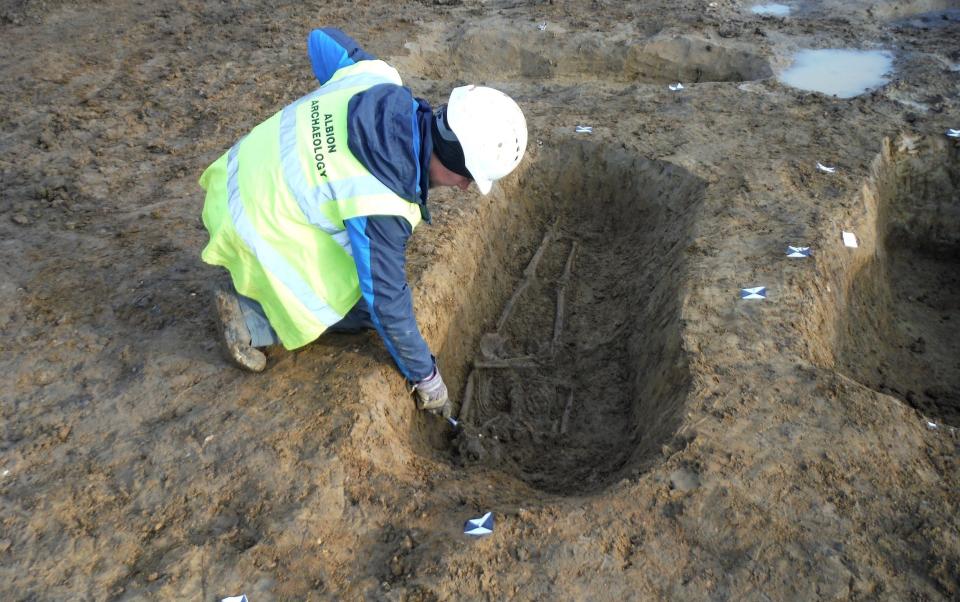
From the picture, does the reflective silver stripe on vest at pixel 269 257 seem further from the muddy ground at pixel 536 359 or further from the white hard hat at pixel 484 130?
the white hard hat at pixel 484 130

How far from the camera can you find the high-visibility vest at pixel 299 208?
293 centimetres

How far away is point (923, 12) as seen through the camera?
30.1ft

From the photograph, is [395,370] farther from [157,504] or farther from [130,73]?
[130,73]

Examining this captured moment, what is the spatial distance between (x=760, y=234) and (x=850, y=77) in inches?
139

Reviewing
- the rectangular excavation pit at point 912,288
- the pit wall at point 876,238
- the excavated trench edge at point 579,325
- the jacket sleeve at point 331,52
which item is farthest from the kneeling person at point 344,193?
the rectangular excavation pit at point 912,288

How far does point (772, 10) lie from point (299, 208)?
8035 millimetres

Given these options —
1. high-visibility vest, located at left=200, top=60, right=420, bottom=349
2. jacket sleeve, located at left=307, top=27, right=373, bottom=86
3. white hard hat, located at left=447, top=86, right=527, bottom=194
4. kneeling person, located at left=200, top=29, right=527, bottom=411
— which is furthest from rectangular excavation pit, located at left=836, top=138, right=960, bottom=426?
jacket sleeve, located at left=307, top=27, right=373, bottom=86

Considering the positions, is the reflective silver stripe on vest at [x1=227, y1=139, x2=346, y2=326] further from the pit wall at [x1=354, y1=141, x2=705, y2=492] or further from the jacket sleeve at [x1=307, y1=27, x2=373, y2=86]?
the jacket sleeve at [x1=307, y1=27, x2=373, y2=86]

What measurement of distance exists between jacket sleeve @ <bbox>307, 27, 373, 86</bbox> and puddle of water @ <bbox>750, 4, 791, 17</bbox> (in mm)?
6812

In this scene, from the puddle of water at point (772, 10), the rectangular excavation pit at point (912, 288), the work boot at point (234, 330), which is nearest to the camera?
the work boot at point (234, 330)

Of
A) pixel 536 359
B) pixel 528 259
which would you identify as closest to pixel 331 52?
pixel 536 359

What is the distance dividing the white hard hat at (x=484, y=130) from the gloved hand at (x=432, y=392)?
3.41 ft

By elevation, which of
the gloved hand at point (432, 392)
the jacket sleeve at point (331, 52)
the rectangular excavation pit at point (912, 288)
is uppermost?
the jacket sleeve at point (331, 52)

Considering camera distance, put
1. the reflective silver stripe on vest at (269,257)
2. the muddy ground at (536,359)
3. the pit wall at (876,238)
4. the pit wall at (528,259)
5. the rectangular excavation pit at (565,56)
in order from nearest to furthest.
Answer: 1. the muddy ground at (536,359)
2. the reflective silver stripe on vest at (269,257)
3. the pit wall at (528,259)
4. the pit wall at (876,238)
5. the rectangular excavation pit at (565,56)
